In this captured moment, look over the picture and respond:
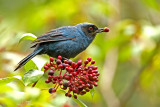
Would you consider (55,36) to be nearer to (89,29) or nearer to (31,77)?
(89,29)

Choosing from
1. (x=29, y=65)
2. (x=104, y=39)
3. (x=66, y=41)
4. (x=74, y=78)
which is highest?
(x=104, y=39)

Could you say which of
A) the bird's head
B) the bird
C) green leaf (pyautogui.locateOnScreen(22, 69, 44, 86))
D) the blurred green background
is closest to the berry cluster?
green leaf (pyautogui.locateOnScreen(22, 69, 44, 86))

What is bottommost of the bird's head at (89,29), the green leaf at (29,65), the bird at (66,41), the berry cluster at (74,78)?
the berry cluster at (74,78)

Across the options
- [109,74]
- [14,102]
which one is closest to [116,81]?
[109,74]

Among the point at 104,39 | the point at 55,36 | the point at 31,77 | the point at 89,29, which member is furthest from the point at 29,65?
the point at 104,39

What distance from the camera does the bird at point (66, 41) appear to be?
432 centimetres

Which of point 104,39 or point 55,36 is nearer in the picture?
point 55,36

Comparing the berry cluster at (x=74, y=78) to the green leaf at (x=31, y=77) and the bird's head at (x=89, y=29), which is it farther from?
the bird's head at (x=89, y=29)

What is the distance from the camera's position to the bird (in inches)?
170

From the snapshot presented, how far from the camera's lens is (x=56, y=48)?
4.45 metres

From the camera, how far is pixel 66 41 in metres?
4.62

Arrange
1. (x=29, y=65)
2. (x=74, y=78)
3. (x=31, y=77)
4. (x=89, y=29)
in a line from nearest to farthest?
(x=31, y=77) → (x=74, y=78) → (x=29, y=65) → (x=89, y=29)

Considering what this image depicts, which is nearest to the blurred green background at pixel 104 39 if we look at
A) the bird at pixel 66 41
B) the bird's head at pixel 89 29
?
the bird at pixel 66 41

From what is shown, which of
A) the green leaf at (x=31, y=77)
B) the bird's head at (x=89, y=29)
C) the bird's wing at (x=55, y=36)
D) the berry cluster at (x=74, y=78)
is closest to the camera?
the green leaf at (x=31, y=77)
